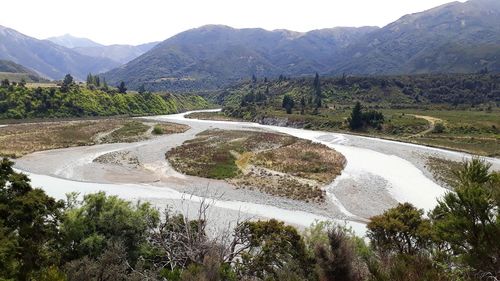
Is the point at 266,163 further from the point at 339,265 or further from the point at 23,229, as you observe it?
the point at 339,265

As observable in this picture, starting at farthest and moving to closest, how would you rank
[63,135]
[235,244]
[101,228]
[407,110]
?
[407,110]
[63,135]
[101,228]
[235,244]

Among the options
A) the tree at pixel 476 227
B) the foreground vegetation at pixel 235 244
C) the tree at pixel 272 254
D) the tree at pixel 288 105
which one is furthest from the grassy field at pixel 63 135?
the tree at pixel 476 227

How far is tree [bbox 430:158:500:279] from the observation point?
1755 cm

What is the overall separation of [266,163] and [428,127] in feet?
211

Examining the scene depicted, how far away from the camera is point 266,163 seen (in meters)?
67.6

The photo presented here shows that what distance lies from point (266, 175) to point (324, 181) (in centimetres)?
852

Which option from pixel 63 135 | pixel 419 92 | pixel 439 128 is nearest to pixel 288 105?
pixel 439 128

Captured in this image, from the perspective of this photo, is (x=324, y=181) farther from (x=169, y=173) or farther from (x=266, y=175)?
(x=169, y=173)

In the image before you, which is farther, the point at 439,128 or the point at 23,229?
the point at 439,128

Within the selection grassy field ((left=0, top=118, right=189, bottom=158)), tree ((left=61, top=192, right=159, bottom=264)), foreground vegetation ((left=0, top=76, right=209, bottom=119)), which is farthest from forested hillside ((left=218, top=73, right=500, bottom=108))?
tree ((left=61, top=192, right=159, bottom=264))

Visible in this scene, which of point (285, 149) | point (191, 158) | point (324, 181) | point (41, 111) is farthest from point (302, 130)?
point (41, 111)

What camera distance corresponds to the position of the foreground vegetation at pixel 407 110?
102m

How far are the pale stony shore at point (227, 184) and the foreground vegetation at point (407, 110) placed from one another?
21533 millimetres

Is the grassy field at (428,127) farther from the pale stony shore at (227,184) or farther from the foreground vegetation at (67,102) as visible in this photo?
the foreground vegetation at (67,102)
